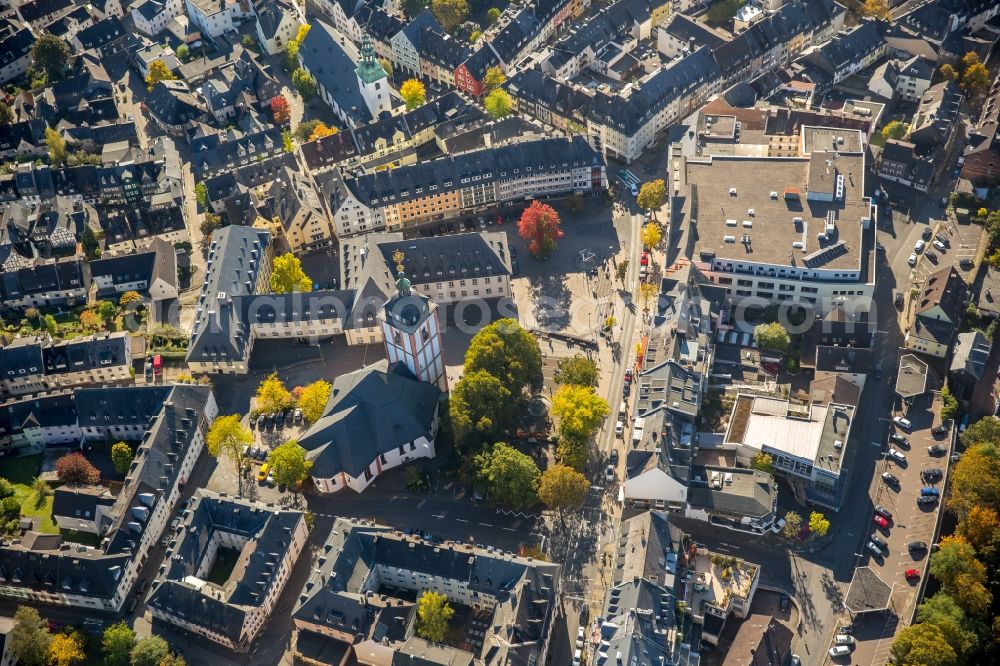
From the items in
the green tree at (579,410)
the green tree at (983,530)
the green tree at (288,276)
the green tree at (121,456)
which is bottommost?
the green tree at (983,530)

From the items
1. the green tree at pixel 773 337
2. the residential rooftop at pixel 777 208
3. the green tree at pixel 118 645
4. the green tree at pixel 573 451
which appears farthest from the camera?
the residential rooftop at pixel 777 208

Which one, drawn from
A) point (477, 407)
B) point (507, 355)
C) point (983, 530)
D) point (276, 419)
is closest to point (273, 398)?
point (276, 419)

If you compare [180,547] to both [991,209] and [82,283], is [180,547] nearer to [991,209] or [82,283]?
[82,283]

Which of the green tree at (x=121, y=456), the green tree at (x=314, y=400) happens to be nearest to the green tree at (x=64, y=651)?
the green tree at (x=121, y=456)

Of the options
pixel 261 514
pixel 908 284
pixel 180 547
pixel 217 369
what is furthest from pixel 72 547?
pixel 908 284

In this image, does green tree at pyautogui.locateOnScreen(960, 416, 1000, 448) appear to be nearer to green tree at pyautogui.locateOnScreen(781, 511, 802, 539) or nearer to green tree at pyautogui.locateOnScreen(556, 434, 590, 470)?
green tree at pyautogui.locateOnScreen(781, 511, 802, 539)

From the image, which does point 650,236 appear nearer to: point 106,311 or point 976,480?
point 976,480

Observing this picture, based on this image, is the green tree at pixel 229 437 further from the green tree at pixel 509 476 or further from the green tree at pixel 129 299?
the green tree at pixel 129 299
